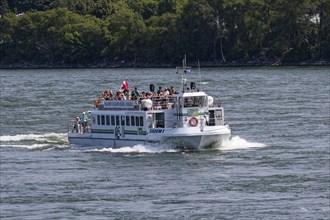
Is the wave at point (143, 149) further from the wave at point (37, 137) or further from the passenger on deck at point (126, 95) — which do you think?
the wave at point (37, 137)

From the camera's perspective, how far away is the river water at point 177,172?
2057 inches

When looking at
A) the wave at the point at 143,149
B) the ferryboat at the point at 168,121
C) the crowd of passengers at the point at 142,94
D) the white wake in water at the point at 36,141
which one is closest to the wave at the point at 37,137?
the white wake in water at the point at 36,141

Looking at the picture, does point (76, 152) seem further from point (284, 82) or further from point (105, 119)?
point (284, 82)

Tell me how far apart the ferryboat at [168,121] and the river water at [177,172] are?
637 mm

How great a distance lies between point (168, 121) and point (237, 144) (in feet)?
13.1

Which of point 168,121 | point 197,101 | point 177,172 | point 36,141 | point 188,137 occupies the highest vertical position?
point 197,101

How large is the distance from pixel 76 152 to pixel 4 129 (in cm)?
1548

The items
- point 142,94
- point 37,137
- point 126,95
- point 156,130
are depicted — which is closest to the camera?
point 156,130

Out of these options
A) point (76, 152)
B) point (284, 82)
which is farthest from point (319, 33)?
point (76, 152)

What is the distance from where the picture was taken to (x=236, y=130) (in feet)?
265

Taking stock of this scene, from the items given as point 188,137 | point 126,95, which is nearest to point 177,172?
point 188,137

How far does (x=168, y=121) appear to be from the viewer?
70.6 metres

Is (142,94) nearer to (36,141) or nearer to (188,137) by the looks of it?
(188,137)

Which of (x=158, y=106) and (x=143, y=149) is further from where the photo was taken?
(x=158, y=106)
